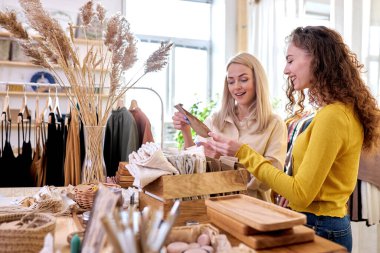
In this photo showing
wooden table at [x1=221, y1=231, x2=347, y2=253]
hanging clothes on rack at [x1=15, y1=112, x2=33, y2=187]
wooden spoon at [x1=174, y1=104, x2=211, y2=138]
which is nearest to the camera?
wooden table at [x1=221, y1=231, x2=347, y2=253]

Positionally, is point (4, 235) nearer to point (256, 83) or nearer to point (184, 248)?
point (184, 248)

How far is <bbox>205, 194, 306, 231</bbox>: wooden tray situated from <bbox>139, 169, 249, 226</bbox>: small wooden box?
9 centimetres

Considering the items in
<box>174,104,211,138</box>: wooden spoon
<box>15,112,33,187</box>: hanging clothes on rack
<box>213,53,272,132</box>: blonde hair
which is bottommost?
<box>15,112,33,187</box>: hanging clothes on rack

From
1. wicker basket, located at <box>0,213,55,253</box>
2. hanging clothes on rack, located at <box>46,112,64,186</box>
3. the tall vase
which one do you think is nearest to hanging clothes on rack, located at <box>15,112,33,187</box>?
hanging clothes on rack, located at <box>46,112,64,186</box>

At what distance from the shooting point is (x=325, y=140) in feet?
3.89

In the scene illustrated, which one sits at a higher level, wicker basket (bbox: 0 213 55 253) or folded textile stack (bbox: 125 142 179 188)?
folded textile stack (bbox: 125 142 179 188)

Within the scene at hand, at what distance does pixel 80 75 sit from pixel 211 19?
432cm

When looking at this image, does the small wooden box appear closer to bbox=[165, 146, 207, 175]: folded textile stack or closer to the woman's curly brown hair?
bbox=[165, 146, 207, 175]: folded textile stack

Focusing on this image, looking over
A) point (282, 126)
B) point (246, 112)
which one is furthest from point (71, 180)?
point (282, 126)

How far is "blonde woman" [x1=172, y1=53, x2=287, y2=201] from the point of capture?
6.00ft

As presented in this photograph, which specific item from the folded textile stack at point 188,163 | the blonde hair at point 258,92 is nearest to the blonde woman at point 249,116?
the blonde hair at point 258,92

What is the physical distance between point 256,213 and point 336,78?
69cm

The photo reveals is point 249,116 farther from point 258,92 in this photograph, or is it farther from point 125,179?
point 125,179

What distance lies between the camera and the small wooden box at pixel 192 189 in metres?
1.08
